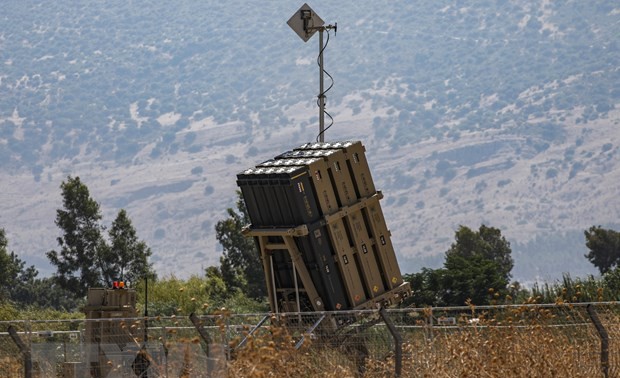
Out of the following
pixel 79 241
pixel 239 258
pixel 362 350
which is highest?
pixel 79 241

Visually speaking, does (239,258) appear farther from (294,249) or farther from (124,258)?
(294,249)

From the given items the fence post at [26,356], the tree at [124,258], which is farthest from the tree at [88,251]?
the fence post at [26,356]

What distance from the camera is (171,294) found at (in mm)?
50562

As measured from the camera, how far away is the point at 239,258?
6944 centimetres

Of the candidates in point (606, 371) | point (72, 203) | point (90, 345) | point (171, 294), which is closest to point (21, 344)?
point (90, 345)

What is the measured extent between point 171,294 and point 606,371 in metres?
37.4

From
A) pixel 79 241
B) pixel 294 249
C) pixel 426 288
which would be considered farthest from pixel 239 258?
pixel 294 249

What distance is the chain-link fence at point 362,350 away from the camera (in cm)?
1407

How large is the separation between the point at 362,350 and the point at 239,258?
5163 centimetres

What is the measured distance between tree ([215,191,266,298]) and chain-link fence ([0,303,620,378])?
4269cm

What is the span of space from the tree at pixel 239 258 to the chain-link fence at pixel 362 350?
1681 inches

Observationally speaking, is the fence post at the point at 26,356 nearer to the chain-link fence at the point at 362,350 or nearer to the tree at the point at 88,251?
the chain-link fence at the point at 362,350

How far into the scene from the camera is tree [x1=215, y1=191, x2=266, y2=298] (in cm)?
6419

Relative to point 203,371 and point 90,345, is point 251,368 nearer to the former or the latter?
point 203,371
